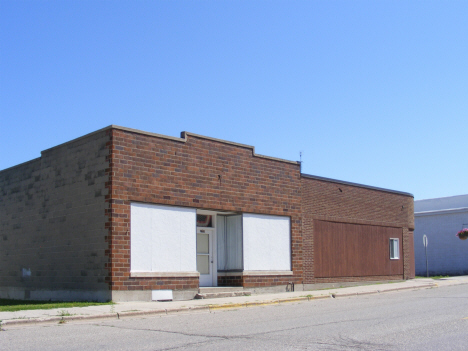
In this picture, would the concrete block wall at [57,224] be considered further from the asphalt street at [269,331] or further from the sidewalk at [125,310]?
the asphalt street at [269,331]

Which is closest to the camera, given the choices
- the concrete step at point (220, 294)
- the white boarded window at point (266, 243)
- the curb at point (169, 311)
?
the curb at point (169, 311)

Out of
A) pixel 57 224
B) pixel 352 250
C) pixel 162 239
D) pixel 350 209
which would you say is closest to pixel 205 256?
pixel 162 239

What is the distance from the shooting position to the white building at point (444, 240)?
136 ft

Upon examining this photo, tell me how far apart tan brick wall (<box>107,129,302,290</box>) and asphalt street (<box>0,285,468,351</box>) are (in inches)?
172

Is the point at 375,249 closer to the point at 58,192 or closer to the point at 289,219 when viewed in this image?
the point at 289,219

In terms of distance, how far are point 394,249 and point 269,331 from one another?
70.1ft

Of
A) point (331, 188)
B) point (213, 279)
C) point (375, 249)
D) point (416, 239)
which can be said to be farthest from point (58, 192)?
point (416, 239)

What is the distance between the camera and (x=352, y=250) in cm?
2789

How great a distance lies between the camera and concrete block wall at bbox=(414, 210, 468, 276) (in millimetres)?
41406

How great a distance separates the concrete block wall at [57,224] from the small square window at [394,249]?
17.8 meters

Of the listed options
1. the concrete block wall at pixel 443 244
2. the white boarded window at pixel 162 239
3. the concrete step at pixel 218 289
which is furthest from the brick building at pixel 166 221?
the concrete block wall at pixel 443 244

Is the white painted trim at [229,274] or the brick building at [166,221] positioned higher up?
the brick building at [166,221]

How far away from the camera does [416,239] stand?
147 feet

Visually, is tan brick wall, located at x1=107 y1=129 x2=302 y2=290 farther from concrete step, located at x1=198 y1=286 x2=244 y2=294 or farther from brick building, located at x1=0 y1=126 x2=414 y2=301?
concrete step, located at x1=198 y1=286 x2=244 y2=294
